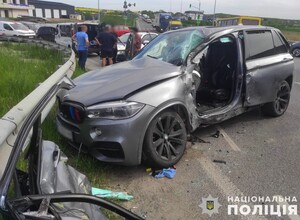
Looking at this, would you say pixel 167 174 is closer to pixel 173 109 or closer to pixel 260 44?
pixel 173 109

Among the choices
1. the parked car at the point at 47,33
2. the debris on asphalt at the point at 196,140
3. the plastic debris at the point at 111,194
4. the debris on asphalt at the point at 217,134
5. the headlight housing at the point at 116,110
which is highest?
the headlight housing at the point at 116,110

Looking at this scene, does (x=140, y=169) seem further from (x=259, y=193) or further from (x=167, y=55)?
(x=167, y=55)

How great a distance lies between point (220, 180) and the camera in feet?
12.6

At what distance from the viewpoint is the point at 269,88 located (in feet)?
18.0

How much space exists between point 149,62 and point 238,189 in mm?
2265

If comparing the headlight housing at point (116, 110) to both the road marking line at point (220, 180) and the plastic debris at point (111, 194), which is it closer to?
the plastic debris at point (111, 194)

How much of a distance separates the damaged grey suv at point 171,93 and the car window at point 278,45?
17 mm

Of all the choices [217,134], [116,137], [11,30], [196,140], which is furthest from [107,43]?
[11,30]

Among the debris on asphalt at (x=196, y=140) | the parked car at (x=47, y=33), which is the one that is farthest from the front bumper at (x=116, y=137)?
the parked car at (x=47, y=33)

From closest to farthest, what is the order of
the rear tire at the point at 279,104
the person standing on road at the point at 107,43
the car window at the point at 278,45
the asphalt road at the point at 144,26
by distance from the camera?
the rear tire at the point at 279,104
the car window at the point at 278,45
the person standing on road at the point at 107,43
the asphalt road at the point at 144,26

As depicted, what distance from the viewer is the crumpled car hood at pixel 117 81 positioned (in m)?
3.80

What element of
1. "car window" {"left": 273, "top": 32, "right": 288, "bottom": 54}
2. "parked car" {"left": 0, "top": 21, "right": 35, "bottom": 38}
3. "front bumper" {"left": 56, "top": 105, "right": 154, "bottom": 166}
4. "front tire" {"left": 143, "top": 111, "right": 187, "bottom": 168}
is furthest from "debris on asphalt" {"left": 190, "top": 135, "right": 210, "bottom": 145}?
"parked car" {"left": 0, "top": 21, "right": 35, "bottom": 38}

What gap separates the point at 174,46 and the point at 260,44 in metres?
1.59

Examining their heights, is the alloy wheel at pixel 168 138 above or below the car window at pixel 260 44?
below
